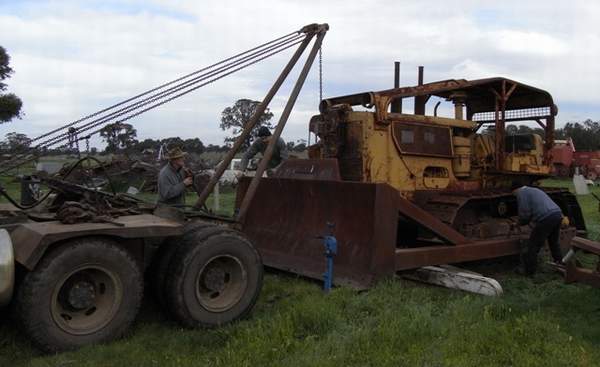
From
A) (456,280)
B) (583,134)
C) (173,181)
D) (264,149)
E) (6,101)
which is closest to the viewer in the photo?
(456,280)

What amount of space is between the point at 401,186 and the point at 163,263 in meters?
3.44

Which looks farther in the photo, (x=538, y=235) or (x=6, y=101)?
(x=6, y=101)

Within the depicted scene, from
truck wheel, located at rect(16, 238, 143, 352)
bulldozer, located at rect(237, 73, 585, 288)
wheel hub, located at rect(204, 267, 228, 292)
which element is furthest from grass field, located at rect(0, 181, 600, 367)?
bulldozer, located at rect(237, 73, 585, 288)

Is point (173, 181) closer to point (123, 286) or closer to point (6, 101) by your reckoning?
point (123, 286)

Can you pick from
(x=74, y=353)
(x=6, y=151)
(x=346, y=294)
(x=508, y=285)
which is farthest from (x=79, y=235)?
(x=508, y=285)

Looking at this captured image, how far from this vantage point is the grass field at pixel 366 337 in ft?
14.0

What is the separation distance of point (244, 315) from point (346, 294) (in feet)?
3.49

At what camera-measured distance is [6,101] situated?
779 inches

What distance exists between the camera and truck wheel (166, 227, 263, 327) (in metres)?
5.06

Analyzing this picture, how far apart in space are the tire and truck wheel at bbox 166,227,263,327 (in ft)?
0.23

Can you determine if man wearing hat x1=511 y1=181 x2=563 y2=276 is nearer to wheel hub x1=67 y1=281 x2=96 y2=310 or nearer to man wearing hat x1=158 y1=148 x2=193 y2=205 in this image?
man wearing hat x1=158 y1=148 x2=193 y2=205

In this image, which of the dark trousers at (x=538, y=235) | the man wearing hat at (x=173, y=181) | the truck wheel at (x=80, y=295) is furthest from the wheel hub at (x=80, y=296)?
the dark trousers at (x=538, y=235)

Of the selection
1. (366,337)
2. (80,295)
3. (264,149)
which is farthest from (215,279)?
(264,149)

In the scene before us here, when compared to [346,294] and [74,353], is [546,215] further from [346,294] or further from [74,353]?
[74,353]
